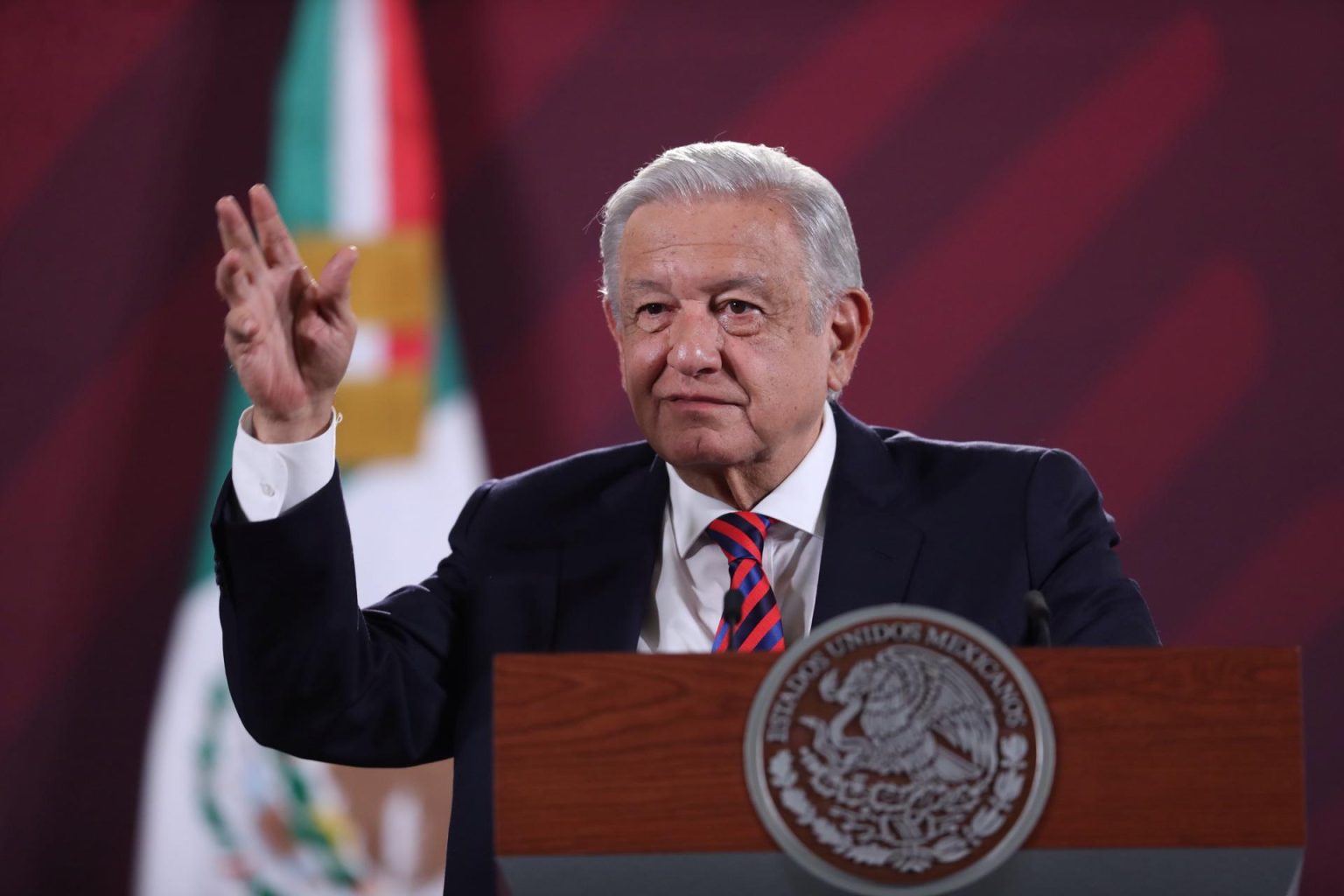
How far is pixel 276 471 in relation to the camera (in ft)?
4.65

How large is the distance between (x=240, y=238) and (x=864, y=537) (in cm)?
76

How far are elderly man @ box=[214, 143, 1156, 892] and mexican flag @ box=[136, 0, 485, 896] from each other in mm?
939

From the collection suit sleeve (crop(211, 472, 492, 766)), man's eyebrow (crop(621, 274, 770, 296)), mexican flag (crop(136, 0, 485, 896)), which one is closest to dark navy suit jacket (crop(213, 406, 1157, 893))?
suit sleeve (crop(211, 472, 492, 766))

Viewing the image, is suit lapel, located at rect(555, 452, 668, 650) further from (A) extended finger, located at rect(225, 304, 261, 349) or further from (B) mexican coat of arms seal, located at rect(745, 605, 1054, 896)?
(B) mexican coat of arms seal, located at rect(745, 605, 1054, 896)

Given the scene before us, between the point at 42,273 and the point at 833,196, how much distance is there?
176 centimetres

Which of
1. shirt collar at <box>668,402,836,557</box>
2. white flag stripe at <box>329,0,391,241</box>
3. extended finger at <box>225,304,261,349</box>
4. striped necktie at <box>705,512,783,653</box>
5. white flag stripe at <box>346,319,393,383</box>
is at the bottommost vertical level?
striped necktie at <box>705,512,783,653</box>

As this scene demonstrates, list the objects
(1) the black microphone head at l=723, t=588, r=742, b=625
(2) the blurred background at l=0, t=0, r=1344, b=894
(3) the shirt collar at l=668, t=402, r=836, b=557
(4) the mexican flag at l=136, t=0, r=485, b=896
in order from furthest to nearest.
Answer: (2) the blurred background at l=0, t=0, r=1344, b=894
(4) the mexican flag at l=136, t=0, r=485, b=896
(3) the shirt collar at l=668, t=402, r=836, b=557
(1) the black microphone head at l=723, t=588, r=742, b=625

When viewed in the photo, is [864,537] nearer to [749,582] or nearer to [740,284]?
[749,582]

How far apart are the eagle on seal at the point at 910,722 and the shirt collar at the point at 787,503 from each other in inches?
29.2

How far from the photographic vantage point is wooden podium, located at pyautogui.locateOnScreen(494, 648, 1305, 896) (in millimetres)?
1000

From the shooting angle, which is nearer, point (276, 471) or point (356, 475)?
point (276, 471)

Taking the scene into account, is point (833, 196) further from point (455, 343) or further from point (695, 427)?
point (455, 343)

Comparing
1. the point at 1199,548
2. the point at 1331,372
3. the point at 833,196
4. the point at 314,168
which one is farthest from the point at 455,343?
the point at 1331,372

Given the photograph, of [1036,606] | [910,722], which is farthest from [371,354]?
[910,722]
